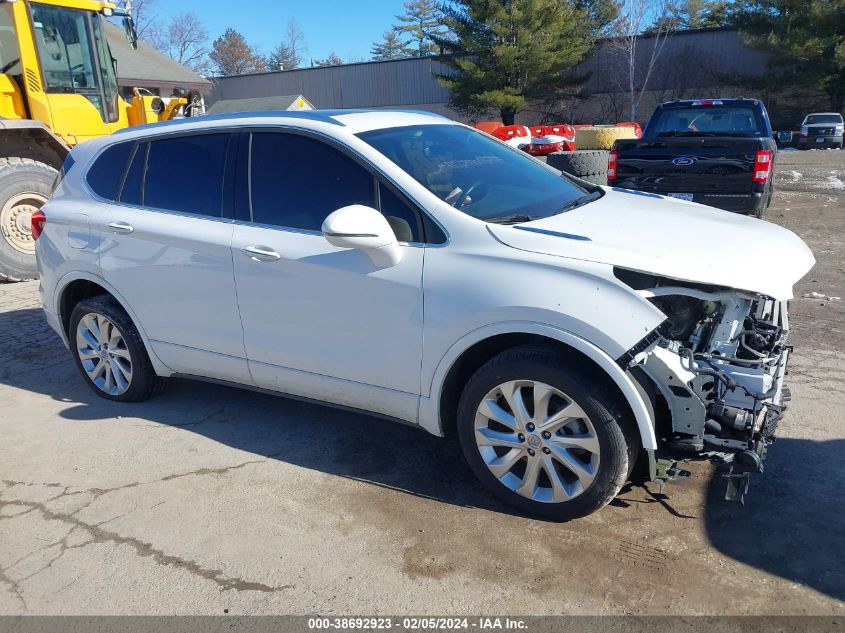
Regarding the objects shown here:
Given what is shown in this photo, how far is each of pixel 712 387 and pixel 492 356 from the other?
0.97 metres

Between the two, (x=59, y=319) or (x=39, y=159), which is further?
(x=39, y=159)

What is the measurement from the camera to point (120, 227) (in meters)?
4.29

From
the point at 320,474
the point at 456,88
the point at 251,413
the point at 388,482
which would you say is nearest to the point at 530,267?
the point at 388,482

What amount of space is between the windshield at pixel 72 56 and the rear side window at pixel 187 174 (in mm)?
6032

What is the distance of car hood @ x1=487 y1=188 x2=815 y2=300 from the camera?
2914mm

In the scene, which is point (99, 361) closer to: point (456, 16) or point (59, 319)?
point (59, 319)

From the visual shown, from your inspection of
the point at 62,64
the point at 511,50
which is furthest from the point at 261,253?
the point at 511,50

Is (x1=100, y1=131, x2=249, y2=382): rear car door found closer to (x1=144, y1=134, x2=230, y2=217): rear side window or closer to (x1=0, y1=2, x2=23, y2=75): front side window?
(x1=144, y1=134, x2=230, y2=217): rear side window

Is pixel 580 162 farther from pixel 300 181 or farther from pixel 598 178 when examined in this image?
pixel 300 181

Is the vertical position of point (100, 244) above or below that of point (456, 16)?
below

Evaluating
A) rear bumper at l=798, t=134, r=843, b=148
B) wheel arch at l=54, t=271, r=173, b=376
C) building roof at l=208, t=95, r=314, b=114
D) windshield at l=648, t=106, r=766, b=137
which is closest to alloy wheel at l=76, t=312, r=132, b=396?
wheel arch at l=54, t=271, r=173, b=376

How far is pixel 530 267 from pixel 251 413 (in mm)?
2381

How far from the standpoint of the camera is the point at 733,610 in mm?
2566

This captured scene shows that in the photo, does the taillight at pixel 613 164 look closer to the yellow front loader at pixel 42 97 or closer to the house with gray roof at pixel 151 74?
the yellow front loader at pixel 42 97
